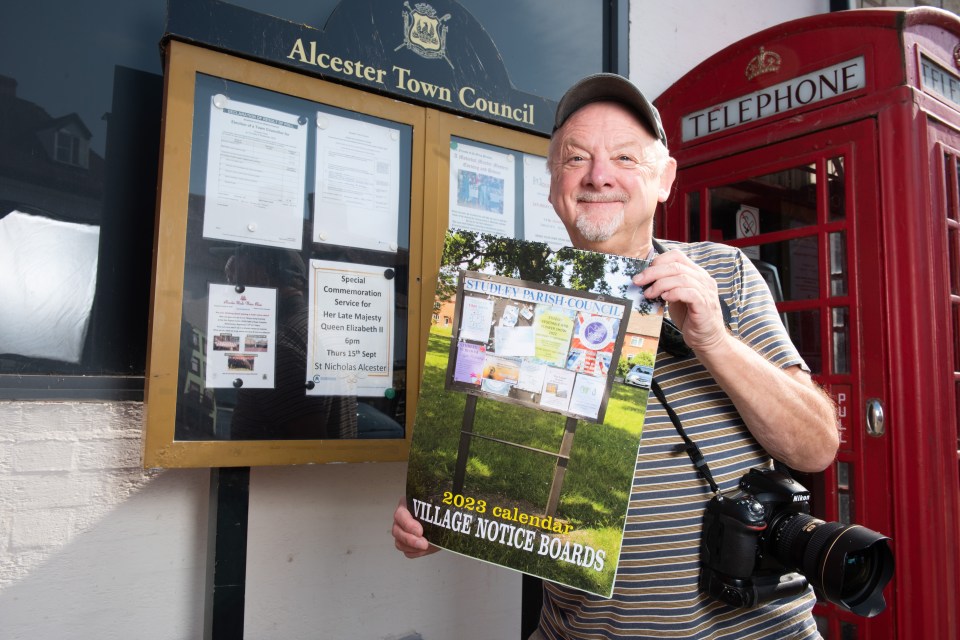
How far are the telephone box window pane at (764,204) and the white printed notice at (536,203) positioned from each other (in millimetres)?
797

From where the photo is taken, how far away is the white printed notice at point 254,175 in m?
1.58

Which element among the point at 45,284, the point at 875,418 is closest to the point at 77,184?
the point at 45,284

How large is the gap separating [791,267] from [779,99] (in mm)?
614

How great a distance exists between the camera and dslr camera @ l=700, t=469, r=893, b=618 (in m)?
0.95

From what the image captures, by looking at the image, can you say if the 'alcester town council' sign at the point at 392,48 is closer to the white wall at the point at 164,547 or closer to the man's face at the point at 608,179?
the man's face at the point at 608,179

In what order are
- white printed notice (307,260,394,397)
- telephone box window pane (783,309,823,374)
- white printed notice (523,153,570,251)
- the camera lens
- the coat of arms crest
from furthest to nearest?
telephone box window pane (783,309,823,374) → white printed notice (523,153,570,251) → the coat of arms crest → white printed notice (307,260,394,397) → the camera lens

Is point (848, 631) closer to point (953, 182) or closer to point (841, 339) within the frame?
point (841, 339)

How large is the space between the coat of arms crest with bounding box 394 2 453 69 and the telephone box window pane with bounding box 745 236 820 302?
1376 millimetres

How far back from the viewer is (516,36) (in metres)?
2.41

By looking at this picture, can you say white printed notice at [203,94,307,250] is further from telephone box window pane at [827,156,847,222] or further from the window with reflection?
telephone box window pane at [827,156,847,222]

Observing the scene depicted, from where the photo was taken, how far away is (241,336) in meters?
1.59

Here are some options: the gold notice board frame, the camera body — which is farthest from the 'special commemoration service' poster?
the gold notice board frame

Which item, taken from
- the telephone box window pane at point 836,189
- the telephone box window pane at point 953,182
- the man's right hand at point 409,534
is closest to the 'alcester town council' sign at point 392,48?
the telephone box window pane at point 836,189

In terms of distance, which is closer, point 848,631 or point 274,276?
point 274,276
